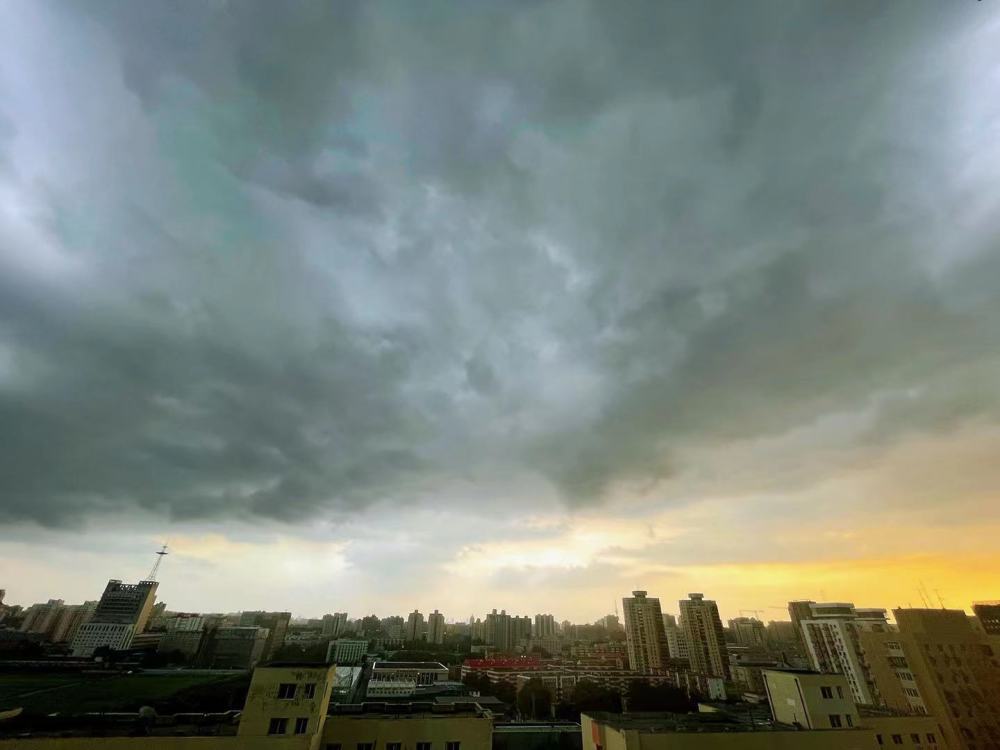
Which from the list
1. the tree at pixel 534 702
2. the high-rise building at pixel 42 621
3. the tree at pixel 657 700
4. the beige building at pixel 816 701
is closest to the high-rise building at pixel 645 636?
the tree at pixel 657 700

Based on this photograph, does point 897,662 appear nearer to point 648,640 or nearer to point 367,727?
point 367,727

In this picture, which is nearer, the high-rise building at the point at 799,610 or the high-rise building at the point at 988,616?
the high-rise building at the point at 988,616

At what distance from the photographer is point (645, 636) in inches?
4604

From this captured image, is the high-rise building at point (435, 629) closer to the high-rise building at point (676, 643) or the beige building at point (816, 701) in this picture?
the high-rise building at point (676, 643)

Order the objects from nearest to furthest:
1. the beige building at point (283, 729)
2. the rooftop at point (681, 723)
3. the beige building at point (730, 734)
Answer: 1. the beige building at point (283, 729)
2. the beige building at point (730, 734)
3. the rooftop at point (681, 723)

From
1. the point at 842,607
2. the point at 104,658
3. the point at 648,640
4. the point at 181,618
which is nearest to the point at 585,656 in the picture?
the point at 648,640

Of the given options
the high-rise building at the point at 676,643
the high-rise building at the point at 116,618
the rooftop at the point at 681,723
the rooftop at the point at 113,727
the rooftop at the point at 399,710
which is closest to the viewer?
the rooftop at the point at 113,727

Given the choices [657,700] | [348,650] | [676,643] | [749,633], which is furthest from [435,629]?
[657,700]

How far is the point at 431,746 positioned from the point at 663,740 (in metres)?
12.5

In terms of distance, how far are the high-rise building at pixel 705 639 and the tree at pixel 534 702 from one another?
55156 millimetres

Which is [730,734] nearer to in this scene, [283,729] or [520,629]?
[283,729]

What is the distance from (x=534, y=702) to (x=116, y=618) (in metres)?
150

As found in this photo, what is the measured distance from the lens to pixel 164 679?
89.7 m

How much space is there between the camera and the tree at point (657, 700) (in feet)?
200
